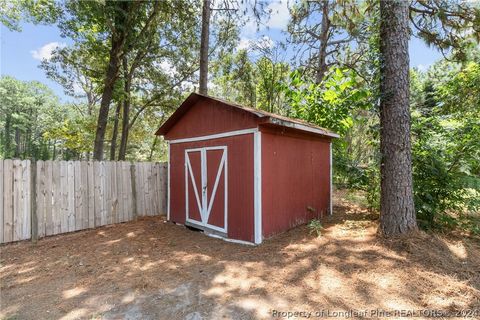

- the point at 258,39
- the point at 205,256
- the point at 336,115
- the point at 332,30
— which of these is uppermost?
the point at 258,39

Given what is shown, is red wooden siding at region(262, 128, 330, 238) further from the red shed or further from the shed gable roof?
the shed gable roof

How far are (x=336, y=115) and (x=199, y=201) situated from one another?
189 inches

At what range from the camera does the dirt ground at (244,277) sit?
2844 millimetres

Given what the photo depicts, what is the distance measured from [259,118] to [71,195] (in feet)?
14.6

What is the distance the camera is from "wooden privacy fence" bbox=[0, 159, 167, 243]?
5059 millimetres

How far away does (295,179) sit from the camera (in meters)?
5.85

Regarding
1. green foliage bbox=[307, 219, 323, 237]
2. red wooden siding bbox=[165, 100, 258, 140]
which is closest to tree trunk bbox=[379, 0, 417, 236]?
green foliage bbox=[307, 219, 323, 237]

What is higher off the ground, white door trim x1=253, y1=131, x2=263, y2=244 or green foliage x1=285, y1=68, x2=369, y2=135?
green foliage x1=285, y1=68, x2=369, y2=135

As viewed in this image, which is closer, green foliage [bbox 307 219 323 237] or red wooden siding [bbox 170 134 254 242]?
red wooden siding [bbox 170 134 254 242]

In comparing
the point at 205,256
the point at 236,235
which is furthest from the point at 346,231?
the point at 205,256

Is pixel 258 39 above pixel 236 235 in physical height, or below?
above

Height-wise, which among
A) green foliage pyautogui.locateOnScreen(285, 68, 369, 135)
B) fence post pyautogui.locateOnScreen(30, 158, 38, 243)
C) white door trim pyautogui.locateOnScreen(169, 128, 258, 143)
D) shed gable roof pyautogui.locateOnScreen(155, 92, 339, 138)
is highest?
green foliage pyautogui.locateOnScreen(285, 68, 369, 135)

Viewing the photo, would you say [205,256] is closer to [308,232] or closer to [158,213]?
[308,232]

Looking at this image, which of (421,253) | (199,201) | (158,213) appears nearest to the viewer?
(421,253)
